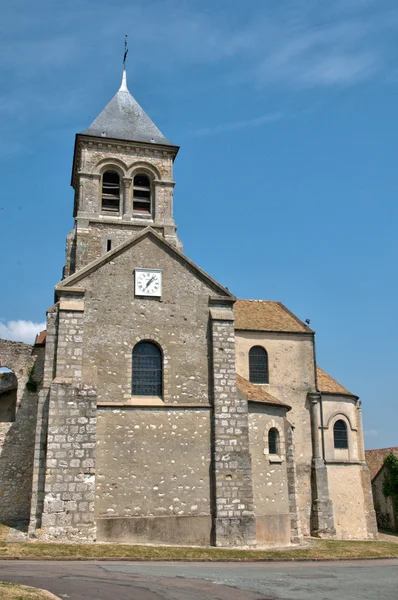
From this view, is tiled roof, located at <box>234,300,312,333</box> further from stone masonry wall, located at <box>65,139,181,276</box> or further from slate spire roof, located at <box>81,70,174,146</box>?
slate spire roof, located at <box>81,70,174,146</box>

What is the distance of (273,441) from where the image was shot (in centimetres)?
2202

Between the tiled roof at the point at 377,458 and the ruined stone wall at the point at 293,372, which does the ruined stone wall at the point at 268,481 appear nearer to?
the ruined stone wall at the point at 293,372

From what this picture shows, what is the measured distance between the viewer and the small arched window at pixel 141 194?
2798 centimetres

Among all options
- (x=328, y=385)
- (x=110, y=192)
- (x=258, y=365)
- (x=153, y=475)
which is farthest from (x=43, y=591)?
(x=110, y=192)

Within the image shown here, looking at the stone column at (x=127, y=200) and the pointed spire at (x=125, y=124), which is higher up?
the pointed spire at (x=125, y=124)

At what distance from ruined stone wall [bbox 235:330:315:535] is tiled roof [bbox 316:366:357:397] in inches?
37.4

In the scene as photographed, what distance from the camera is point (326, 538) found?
2417 cm

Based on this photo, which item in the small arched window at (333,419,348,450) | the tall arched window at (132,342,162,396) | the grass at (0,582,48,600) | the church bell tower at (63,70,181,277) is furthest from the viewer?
the small arched window at (333,419,348,450)

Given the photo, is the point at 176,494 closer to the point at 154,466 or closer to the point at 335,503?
the point at 154,466

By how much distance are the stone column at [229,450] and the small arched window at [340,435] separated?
8.32m

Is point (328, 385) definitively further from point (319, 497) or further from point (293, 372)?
point (319, 497)

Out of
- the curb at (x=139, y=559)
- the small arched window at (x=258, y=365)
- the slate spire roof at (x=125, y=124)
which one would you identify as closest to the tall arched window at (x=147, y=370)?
the curb at (x=139, y=559)

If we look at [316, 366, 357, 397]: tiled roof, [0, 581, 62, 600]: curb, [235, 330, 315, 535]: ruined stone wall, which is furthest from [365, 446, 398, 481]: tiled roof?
[0, 581, 62, 600]: curb

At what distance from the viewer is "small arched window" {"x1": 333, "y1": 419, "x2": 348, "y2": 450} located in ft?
88.0
